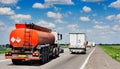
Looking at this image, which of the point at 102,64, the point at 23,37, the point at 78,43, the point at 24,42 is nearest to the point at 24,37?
the point at 23,37

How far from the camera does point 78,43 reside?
4675 cm

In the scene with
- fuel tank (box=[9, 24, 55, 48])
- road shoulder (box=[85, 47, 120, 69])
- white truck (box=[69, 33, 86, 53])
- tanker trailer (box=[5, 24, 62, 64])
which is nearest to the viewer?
road shoulder (box=[85, 47, 120, 69])

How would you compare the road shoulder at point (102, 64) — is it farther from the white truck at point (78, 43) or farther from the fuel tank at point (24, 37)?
the white truck at point (78, 43)

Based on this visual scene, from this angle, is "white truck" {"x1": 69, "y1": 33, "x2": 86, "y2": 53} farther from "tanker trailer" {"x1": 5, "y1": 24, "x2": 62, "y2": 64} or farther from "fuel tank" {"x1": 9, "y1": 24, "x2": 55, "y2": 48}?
"fuel tank" {"x1": 9, "y1": 24, "x2": 55, "y2": 48}

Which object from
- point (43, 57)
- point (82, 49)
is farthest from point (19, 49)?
point (82, 49)

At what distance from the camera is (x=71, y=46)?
4744 cm

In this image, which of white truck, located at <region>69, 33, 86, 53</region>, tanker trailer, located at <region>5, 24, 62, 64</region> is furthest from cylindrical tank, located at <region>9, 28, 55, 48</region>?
white truck, located at <region>69, 33, 86, 53</region>

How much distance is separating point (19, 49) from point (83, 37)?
76.8 ft

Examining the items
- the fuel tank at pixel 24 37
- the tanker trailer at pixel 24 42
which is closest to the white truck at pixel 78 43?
the tanker trailer at pixel 24 42

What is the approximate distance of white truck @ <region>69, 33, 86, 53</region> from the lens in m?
46.8

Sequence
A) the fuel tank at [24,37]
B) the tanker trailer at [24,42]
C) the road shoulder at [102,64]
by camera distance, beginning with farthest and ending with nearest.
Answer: the fuel tank at [24,37], the tanker trailer at [24,42], the road shoulder at [102,64]

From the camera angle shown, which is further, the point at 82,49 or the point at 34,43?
the point at 82,49

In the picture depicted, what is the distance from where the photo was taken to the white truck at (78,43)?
4675 cm

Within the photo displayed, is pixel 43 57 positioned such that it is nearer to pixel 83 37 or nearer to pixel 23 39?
pixel 23 39
